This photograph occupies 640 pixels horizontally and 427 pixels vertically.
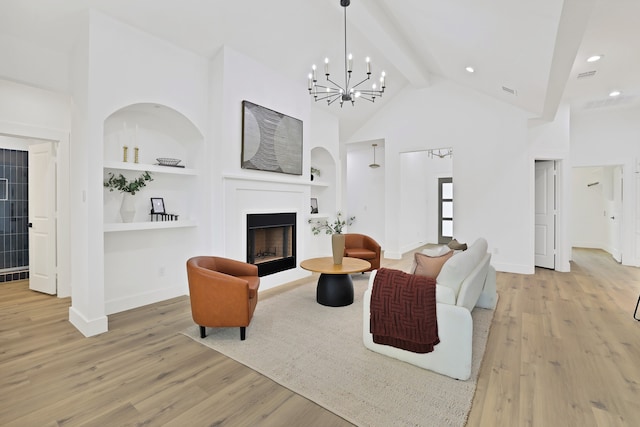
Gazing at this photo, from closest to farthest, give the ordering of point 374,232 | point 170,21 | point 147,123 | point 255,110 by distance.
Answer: point 170,21 → point 147,123 → point 255,110 → point 374,232

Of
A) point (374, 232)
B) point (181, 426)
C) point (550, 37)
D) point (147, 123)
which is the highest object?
point (550, 37)

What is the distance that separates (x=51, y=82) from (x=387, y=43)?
170 inches

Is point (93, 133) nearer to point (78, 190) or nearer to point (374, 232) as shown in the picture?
point (78, 190)

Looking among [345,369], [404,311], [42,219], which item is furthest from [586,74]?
[42,219]

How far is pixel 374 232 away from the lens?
861 cm

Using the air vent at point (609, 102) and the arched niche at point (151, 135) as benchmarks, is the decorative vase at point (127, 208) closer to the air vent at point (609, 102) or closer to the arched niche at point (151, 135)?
the arched niche at point (151, 135)

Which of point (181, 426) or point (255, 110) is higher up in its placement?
point (255, 110)

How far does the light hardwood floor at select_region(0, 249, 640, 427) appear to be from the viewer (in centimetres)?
189

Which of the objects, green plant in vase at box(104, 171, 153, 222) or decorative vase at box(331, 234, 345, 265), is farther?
decorative vase at box(331, 234, 345, 265)

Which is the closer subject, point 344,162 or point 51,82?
point 51,82

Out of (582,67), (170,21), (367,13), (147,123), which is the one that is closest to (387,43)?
(367,13)

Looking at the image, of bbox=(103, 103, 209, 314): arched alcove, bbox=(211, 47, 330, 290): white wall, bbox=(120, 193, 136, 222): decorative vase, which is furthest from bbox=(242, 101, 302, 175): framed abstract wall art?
bbox=(120, 193, 136, 222): decorative vase

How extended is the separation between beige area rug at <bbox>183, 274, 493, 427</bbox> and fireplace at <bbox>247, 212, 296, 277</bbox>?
1.20 meters

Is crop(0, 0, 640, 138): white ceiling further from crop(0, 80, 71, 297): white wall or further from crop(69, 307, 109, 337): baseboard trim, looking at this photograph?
crop(69, 307, 109, 337): baseboard trim
